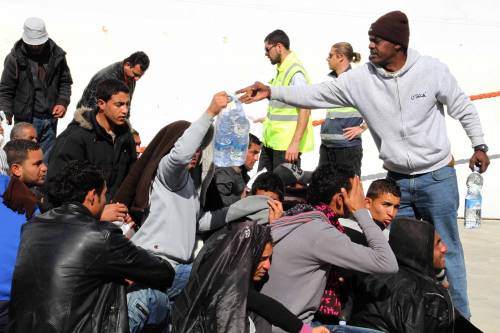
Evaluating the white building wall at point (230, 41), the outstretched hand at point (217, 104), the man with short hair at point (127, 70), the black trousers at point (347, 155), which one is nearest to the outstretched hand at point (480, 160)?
the outstretched hand at point (217, 104)

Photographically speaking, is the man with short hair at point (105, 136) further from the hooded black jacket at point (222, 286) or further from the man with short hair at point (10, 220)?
the hooded black jacket at point (222, 286)

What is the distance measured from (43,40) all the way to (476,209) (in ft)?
12.0

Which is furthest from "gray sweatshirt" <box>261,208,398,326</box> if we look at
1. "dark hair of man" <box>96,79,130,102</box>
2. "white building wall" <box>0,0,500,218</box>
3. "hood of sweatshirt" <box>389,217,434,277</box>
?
"white building wall" <box>0,0,500,218</box>

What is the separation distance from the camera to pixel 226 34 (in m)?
10.6

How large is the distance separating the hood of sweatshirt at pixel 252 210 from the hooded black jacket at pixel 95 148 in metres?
1.03

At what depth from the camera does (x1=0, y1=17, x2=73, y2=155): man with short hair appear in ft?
25.8

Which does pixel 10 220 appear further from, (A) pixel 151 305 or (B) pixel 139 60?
(B) pixel 139 60

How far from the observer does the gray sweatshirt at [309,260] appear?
4.47 metres

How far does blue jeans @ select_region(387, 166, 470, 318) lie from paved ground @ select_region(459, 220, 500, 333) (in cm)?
65

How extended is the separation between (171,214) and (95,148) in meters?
1.18

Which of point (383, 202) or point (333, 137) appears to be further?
point (333, 137)

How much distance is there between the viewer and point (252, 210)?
17.0 ft

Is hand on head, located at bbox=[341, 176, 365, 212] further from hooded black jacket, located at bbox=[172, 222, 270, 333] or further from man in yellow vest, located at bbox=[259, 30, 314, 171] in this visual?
man in yellow vest, located at bbox=[259, 30, 314, 171]

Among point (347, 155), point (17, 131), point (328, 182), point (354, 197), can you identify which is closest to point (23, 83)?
Result: point (17, 131)
